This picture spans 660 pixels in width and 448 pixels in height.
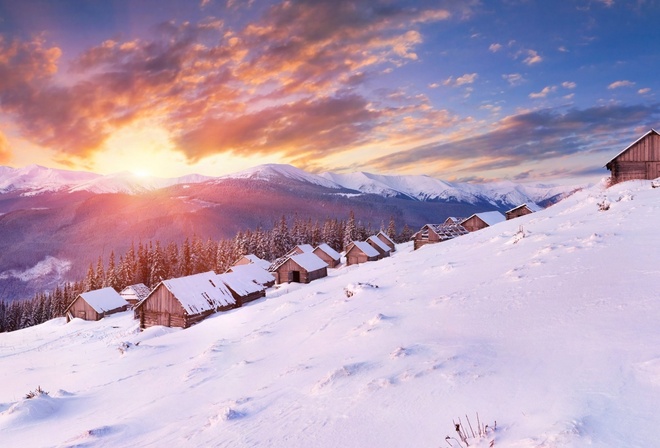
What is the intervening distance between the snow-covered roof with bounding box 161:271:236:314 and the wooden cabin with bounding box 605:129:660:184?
40964 mm

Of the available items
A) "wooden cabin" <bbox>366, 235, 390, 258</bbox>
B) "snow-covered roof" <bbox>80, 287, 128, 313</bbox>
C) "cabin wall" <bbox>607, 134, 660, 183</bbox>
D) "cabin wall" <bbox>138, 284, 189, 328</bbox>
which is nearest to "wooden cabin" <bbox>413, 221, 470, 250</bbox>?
"wooden cabin" <bbox>366, 235, 390, 258</bbox>

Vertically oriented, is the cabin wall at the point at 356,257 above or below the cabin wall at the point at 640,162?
below

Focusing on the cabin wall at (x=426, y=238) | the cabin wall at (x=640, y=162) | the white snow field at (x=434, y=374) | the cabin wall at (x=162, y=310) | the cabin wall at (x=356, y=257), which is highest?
the cabin wall at (x=640, y=162)

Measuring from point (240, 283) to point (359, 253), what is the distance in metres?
33.5

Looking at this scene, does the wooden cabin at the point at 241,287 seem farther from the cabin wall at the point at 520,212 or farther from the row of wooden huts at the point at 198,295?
the cabin wall at the point at 520,212

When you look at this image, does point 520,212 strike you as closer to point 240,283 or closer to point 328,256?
point 328,256

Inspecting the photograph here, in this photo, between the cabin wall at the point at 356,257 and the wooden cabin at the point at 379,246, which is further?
the wooden cabin at the point at 379,246

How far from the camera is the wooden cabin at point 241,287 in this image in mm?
41250

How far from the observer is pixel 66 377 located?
53.2ft

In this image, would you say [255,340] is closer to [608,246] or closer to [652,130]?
[608,246]

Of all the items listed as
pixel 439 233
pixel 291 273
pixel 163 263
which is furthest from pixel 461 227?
pixel 163 263

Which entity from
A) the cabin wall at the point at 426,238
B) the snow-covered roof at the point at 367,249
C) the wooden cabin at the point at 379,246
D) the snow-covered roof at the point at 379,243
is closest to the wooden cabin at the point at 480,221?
the cabin wall at the point at 426,238

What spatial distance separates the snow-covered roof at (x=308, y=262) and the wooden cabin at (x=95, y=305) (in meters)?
33.3

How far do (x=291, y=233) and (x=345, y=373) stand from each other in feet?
323
